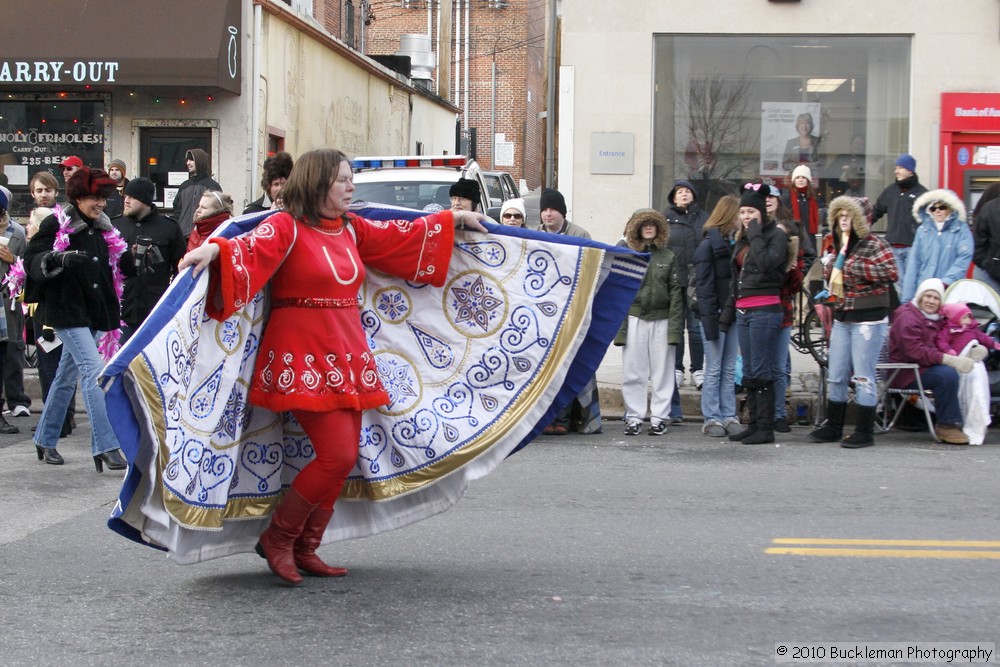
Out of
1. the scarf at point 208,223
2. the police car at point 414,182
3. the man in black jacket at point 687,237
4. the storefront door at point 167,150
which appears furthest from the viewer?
the storefront door at point 167,150

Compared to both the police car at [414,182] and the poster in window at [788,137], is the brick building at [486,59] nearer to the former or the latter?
the poster in window at [788,137]

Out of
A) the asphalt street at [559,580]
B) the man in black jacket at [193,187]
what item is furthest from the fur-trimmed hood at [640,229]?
the man in black jacket at [193,187]

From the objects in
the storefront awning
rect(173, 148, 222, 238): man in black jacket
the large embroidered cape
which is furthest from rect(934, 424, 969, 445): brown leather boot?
the storefront awning

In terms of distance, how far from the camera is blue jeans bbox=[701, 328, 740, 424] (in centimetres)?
1038

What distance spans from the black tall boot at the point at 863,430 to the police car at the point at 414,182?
5.52 m

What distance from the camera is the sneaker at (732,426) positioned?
10297mm

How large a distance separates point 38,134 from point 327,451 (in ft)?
47.7

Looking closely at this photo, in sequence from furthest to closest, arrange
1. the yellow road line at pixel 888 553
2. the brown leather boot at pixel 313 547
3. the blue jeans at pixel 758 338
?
1. the blue jeans at pixel 758 338
2. the yellow road line at pixel 888 553
3. the brown leather boot at pixel 313 547

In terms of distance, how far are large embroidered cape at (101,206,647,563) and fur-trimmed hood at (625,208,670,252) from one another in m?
4.26

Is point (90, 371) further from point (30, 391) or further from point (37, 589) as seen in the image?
point (30, 391)

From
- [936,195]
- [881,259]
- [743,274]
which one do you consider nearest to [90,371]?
[743,274]

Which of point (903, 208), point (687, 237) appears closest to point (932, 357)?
point (687, 237)

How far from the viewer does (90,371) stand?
27.9ft

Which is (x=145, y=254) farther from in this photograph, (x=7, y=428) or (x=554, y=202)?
(x=554, y=202)
